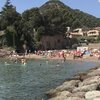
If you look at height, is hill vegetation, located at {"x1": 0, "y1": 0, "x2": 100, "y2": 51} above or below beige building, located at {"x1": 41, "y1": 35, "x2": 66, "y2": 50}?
above

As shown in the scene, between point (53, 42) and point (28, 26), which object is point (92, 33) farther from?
point (28, 26)

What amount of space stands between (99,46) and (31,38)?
19.8 meters

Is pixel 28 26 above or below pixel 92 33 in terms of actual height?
above

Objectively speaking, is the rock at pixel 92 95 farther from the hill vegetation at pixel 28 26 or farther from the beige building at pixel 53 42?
the beige building at pixel 53 42

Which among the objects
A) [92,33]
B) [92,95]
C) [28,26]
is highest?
[28,26]

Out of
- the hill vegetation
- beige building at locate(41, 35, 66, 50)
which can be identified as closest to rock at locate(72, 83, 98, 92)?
the hill vegetation

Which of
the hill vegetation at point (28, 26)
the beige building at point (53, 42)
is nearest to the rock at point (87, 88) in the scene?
the hill vegetation at point (28, 26)

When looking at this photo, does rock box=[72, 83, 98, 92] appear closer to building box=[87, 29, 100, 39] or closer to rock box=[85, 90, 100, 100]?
rock box=[85, 90, 100, 100]

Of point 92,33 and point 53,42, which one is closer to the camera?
point 53,42

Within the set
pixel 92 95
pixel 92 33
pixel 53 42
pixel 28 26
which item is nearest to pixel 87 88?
pixel 92 95

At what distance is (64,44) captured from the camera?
12612cm

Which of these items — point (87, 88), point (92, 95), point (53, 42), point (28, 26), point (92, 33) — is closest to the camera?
point (92, 95)

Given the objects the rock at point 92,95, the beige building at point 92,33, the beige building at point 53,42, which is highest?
the beige building at point 92,33

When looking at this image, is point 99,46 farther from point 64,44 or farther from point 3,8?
point 3,8
